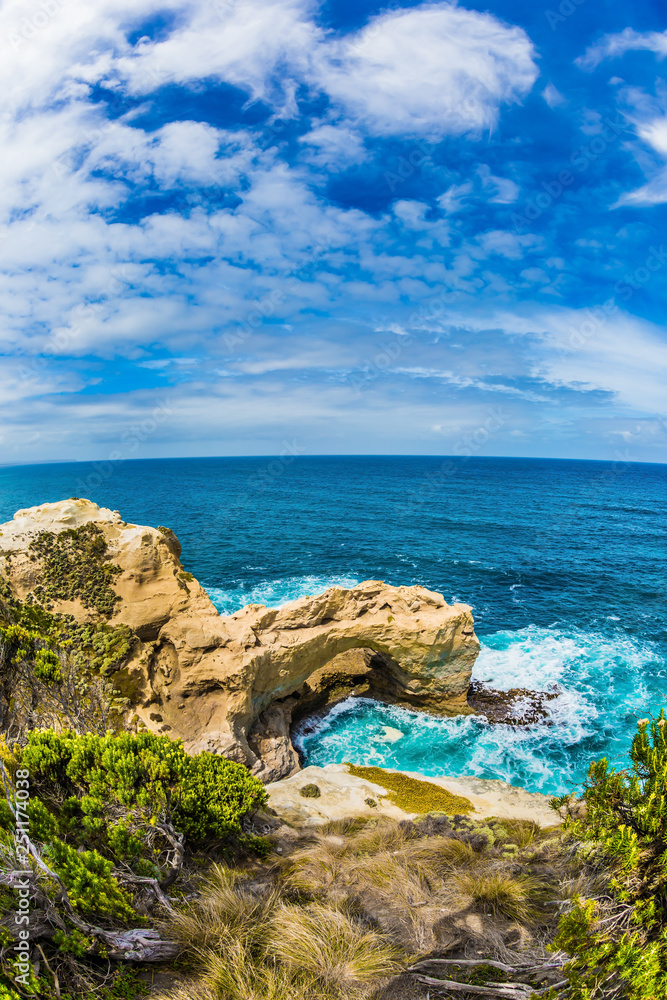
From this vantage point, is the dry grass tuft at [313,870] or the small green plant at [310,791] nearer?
the dry grass tuft at [313,870]

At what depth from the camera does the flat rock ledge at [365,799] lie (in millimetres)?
14289

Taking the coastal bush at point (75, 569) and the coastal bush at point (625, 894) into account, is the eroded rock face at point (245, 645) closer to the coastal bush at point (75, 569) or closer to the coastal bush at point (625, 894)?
the coastal bush at point (75, 569)

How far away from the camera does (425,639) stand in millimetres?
22953

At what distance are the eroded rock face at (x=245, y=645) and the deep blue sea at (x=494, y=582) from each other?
204cm

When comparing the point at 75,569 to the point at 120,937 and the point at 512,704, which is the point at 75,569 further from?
the point at 512,704

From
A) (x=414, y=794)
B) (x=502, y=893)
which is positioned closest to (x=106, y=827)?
(x=502, y=893)

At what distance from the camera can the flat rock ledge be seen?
14289 mm

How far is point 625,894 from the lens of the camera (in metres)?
6.02

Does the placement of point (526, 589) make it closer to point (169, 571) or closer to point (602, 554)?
point (602, 554)

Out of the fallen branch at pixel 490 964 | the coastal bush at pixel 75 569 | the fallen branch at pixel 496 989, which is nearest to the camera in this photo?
the fallen branch at pixel 496 989

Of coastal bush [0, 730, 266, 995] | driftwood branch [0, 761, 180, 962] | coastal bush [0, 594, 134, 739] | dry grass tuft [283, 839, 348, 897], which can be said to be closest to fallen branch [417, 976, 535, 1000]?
dry grass tuft [283, 839, 348, 897]

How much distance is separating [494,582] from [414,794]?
90.2 ft

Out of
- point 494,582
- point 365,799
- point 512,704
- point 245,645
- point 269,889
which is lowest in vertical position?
point 512,704

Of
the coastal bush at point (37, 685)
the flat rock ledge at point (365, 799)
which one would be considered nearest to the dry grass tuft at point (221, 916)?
the coastal bush at point (37, 685)
